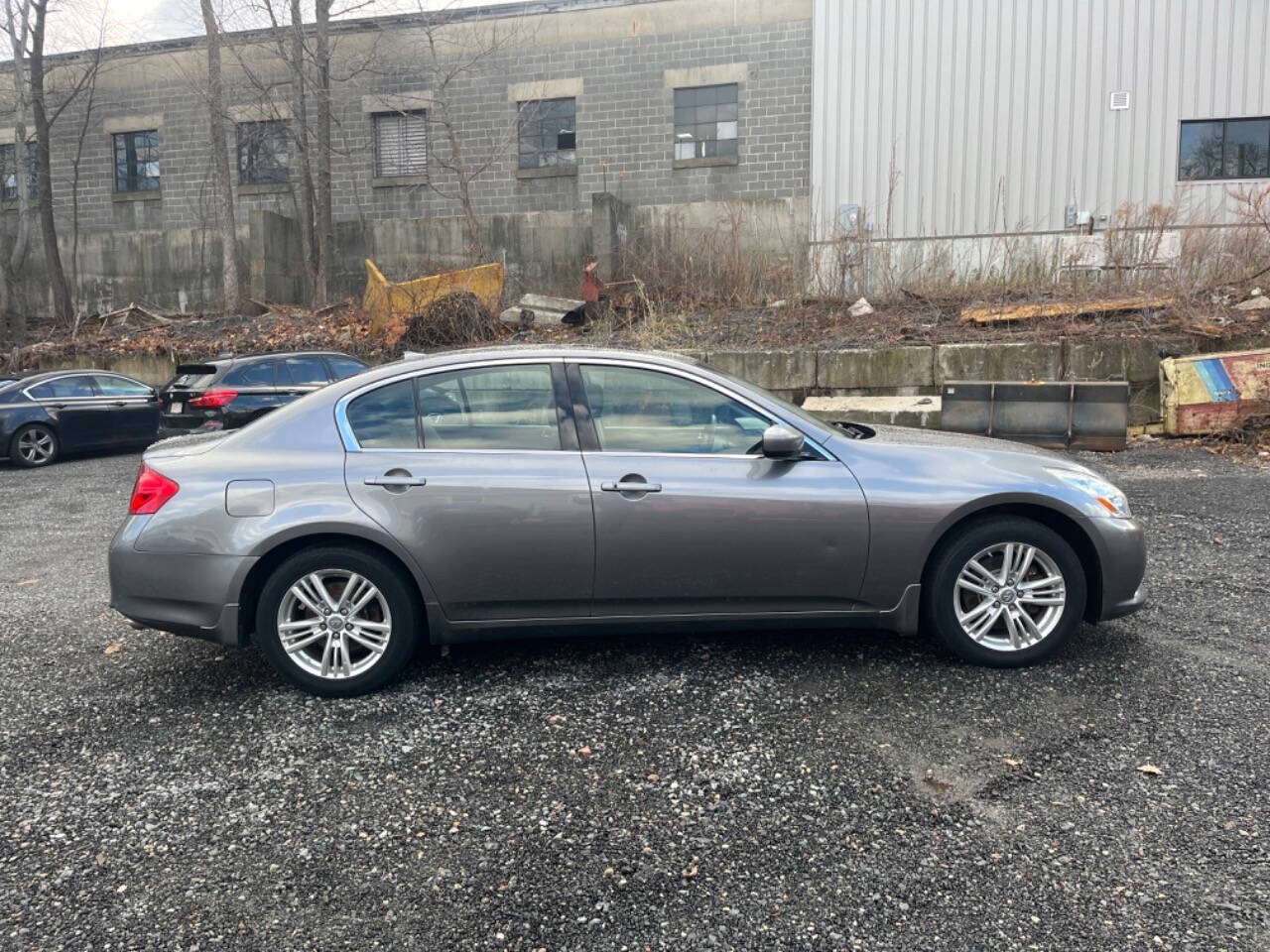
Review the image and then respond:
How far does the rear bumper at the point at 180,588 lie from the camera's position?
13.3ft

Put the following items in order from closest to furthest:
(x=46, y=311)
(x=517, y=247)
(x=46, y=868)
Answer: (x=46, y=868) < (x=517, y=247) < (x=46, y=311)

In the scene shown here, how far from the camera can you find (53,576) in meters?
6.70

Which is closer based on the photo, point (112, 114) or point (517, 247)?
point (517, 247)

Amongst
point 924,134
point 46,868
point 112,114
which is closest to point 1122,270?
point 924,134

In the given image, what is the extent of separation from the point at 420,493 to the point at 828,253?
13.1 meters

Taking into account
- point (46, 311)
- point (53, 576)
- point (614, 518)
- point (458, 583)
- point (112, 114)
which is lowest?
point (53, 576)

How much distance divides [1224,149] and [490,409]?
19288 millimetres

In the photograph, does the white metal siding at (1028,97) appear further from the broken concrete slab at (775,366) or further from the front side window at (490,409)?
the front side window at (490,409)

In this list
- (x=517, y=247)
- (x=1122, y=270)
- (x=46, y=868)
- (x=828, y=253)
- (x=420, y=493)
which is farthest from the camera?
(x=517, y=247)

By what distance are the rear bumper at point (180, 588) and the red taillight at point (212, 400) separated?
343 inches

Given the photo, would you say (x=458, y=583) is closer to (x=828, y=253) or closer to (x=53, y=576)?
(x=53, y=576)

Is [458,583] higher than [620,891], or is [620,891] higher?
[458,583]

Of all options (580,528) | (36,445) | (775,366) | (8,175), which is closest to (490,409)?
(580,528)

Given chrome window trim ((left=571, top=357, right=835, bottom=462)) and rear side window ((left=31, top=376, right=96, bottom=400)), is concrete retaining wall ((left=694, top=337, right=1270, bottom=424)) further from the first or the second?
rear side window ((left=31, top=376, right=96, bottom=400))
